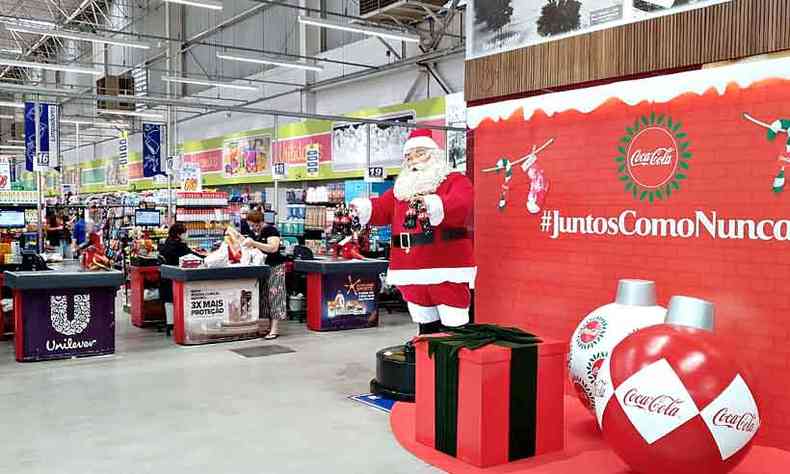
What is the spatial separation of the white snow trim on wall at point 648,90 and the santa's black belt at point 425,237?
0.94 meters

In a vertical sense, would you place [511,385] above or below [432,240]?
below

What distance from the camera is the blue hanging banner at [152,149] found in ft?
55.8

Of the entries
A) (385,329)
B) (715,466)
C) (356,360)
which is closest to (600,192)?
(715,466)

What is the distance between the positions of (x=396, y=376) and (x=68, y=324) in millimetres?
3342

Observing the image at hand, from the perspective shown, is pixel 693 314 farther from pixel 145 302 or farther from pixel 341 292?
pixel 145 302

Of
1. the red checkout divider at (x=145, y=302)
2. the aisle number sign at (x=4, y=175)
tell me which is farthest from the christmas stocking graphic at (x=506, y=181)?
the aisle number sign at (x=4, y=175)

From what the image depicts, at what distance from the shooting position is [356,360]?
21.9 feet

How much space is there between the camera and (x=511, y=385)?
12.0 ft

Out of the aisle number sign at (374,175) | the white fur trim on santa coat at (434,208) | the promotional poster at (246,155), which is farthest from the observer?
the promotional poster at (246,155)

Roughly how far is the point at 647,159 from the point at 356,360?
10.9 ft

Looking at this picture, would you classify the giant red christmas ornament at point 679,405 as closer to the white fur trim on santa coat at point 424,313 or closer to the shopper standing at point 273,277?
the white fur trim on santa coat at point 424,313

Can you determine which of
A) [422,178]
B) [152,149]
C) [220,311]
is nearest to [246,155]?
[152,149]

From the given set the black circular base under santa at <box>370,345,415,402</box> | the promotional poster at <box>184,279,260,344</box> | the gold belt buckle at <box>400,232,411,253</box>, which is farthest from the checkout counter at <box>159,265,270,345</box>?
the gold belt buckle at <box>400,232,411,253</box>

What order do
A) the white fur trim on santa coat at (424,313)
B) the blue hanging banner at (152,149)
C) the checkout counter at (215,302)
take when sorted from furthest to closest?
the blue hanging banner at (152,149) < the checkout counter at (215,302) < the white fur trim on santa coat at (424,313)
